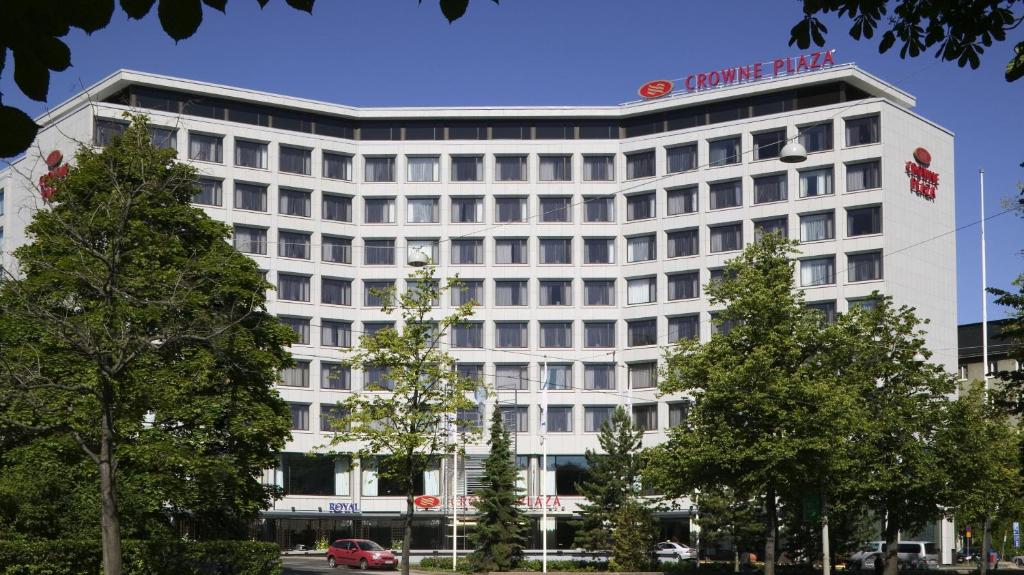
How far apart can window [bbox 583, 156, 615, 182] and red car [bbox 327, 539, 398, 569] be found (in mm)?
35536

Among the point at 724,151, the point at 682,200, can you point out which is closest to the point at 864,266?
the point at 724,151

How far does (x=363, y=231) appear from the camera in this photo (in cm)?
9250

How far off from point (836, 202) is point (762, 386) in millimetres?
43439

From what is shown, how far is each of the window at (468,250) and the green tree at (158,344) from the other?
5050 centimetres

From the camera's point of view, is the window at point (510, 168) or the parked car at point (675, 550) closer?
the parked car at point (675, 550)

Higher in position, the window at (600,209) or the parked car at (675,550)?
the window at (600,209)

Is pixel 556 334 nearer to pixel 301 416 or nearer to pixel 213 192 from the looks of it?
pixel 301 416

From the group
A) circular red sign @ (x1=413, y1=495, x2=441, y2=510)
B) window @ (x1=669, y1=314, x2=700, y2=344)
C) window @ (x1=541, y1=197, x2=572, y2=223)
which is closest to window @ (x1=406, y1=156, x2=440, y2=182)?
window @ (x1=541, y1=197, x2=572, y2=223)

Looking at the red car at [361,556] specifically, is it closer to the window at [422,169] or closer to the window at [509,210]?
the window at [509,210]

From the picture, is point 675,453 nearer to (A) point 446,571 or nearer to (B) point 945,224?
(A) point 446,571

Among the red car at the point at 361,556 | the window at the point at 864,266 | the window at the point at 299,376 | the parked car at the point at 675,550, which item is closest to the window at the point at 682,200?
the window at the point at 864,266

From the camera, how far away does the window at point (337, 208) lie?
91.9 meters

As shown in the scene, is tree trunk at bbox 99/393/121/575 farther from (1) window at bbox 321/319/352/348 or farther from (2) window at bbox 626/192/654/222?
(2) window at bbox 626/192/654/222

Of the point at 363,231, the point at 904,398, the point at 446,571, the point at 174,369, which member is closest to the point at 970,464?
the point at 904,398
